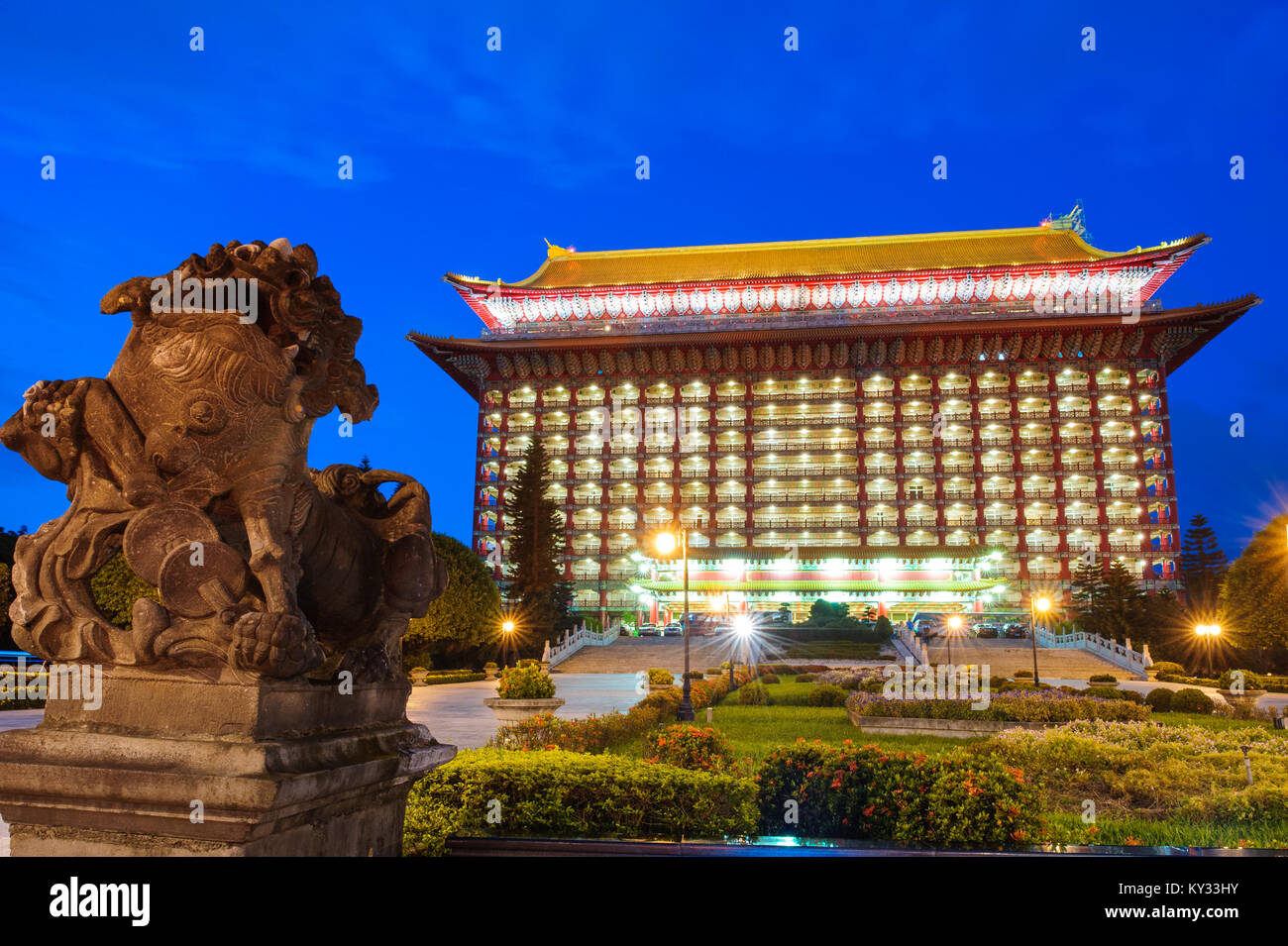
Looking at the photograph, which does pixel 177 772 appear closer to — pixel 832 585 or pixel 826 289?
pixel 832 585

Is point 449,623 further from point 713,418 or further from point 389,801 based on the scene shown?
point 713,418

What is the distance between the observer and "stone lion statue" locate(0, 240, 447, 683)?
302 centimetres

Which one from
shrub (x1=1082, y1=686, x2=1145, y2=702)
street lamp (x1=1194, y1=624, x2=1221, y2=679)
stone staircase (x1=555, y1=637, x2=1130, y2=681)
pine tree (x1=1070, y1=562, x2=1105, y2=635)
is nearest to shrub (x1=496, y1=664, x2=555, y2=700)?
shrub (x1=1082, y1=686, x2=1145, y2=702)

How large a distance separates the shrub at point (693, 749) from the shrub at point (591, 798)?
2.80m

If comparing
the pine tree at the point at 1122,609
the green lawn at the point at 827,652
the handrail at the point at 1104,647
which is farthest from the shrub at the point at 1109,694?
the pine tree at the point at 1122,609

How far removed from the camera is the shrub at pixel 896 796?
620 centimetres

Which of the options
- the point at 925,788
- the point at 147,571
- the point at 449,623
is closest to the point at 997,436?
the point at 449,623

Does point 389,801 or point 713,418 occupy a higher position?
point 713,418

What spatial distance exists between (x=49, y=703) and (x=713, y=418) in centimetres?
7663

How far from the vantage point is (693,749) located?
9992mm

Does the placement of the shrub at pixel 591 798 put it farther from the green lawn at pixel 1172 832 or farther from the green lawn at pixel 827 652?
the green lawn at pixel 827 652

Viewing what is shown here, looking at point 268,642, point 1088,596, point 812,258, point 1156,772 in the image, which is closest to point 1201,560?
point 1088,596

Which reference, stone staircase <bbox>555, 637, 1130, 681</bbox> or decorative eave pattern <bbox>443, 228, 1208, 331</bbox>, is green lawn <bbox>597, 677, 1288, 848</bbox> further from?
decorative eave pattern <bbox>443, 228, 1208, 331</bbox>
